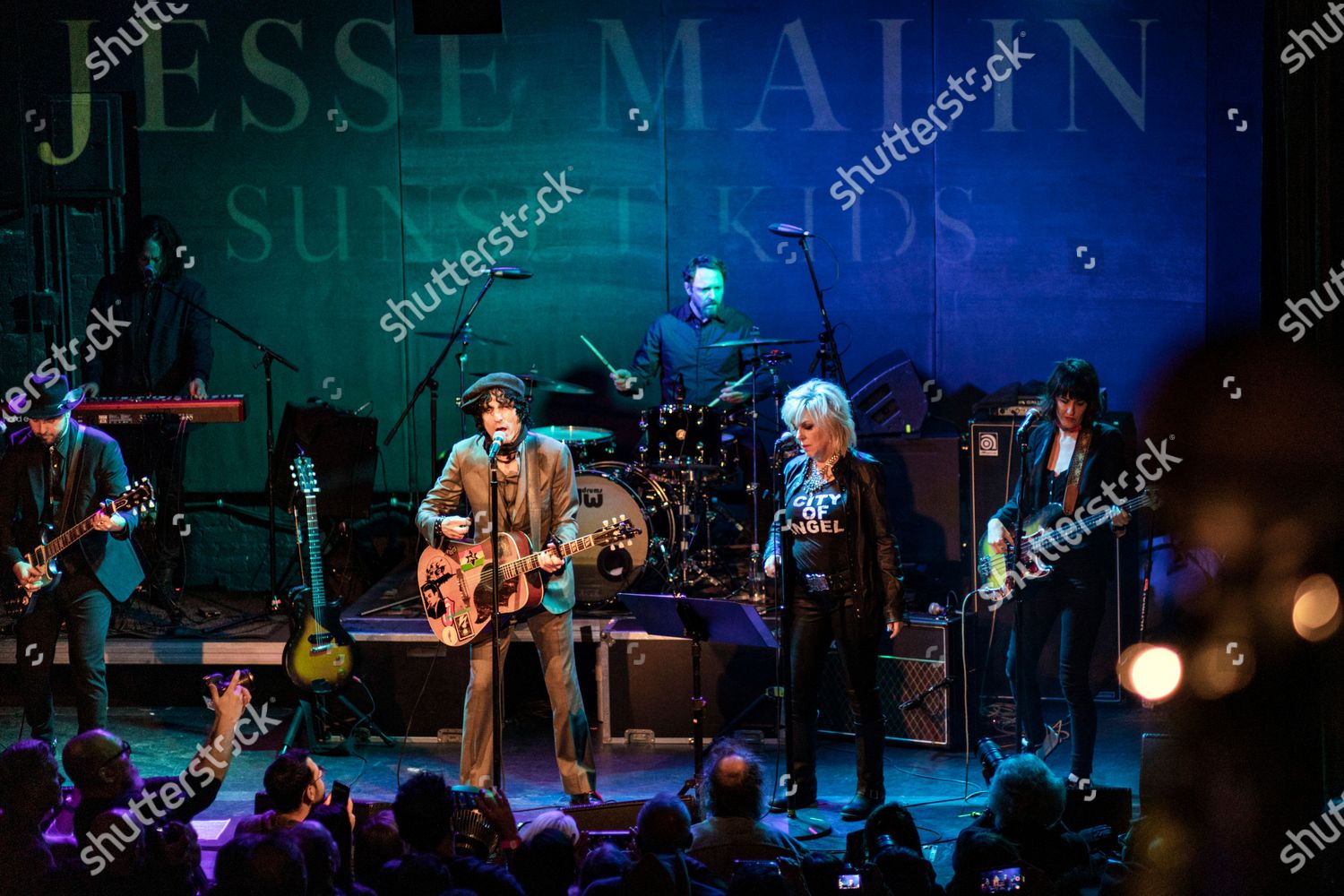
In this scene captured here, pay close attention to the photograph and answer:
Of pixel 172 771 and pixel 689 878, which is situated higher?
pixel 689 878

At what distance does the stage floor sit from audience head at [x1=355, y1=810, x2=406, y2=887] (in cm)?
285

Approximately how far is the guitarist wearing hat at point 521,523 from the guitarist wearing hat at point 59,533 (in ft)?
6.34

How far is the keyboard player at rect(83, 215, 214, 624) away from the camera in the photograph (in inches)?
421

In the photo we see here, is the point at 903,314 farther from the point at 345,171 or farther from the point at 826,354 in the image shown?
the point at 345,171

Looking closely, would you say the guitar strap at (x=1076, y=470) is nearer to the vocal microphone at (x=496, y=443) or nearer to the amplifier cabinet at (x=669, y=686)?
the amplifier cabinet at (x=669, y=686)

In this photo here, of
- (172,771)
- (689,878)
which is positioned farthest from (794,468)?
(172,771)

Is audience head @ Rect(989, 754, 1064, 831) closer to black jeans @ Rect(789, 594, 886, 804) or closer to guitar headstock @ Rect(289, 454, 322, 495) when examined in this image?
black jeans @ Rect(789, 594, 886, 804)

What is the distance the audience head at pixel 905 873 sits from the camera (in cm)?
454

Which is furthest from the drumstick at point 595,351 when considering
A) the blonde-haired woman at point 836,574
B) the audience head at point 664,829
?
the audience head at point 664,829

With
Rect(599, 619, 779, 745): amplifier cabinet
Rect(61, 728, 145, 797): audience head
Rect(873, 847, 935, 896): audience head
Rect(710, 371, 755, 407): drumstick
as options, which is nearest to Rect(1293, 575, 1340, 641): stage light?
Rect(873, 847, 935, 896): audience head

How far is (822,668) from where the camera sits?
757 centimetres

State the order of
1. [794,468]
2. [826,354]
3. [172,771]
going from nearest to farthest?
[794,468] < [172,771] < [826,354]

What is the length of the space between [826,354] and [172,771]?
5062 millimetres

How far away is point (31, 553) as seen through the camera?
26.1 feet
